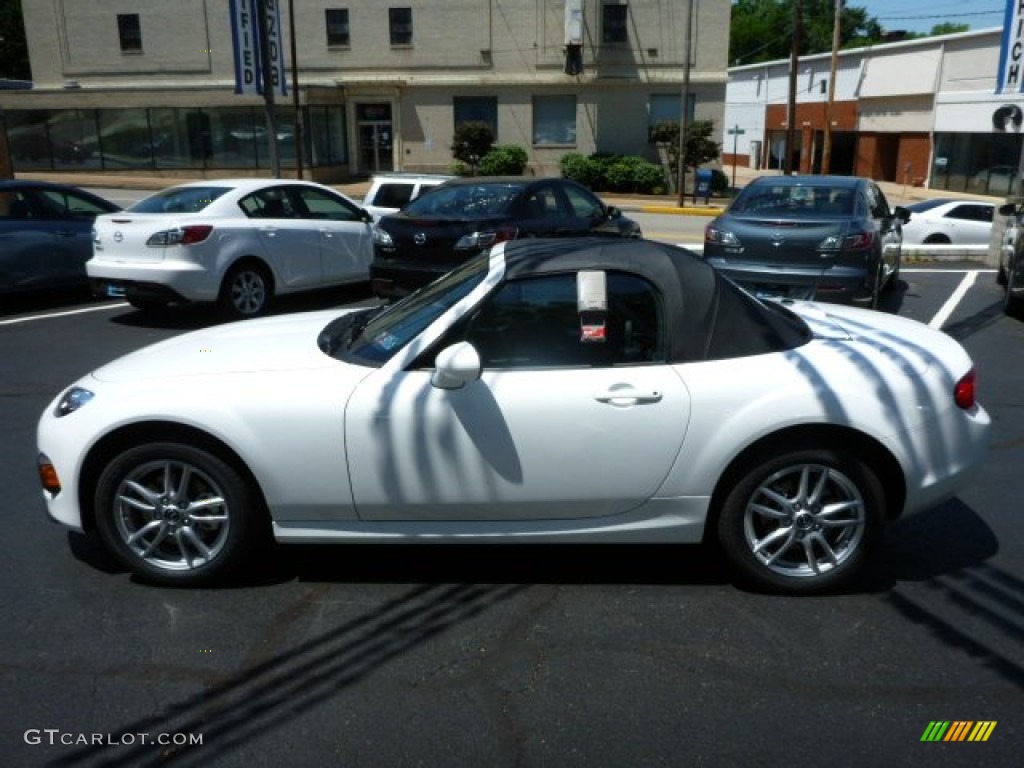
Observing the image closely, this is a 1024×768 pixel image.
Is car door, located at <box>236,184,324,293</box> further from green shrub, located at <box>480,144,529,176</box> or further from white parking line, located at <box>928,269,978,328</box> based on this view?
green shrub, located at <box>480,144,529,176</box>

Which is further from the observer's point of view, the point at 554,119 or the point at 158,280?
the point at 554,119

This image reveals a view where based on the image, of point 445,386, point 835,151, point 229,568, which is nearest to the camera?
point 445,386

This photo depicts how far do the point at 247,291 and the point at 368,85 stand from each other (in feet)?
99.4

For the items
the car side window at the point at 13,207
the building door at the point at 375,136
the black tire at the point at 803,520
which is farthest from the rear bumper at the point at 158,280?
the building door at the point at 375,136

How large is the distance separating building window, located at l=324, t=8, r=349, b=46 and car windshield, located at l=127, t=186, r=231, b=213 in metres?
30.9

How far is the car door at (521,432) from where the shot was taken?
12.5 feet

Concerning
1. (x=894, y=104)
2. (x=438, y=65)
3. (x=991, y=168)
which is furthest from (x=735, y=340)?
(x=894, y=104)

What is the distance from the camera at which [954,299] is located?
448 inches

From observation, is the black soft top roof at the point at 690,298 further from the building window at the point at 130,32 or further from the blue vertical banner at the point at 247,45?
the building window at the point at 130,32

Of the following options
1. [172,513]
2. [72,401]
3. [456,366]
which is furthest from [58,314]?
[456,366]

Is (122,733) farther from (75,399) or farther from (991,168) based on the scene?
(991,168)

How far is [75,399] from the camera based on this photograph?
4098mm

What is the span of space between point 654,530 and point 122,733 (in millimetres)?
2173

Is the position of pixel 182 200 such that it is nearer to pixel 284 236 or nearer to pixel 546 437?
pixel 284 236
